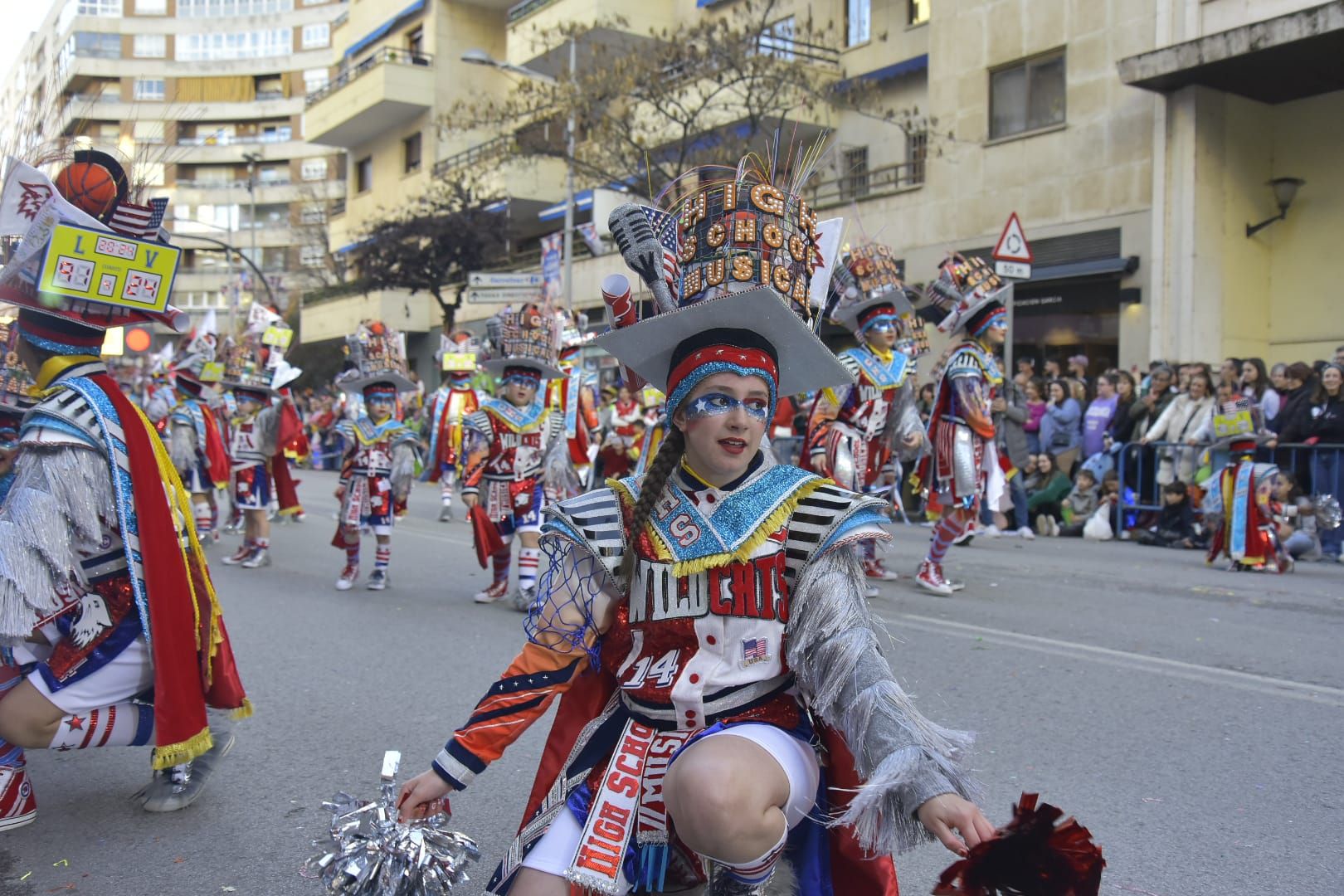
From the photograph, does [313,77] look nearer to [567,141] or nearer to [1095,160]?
[567,141]

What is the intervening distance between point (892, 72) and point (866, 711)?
23.0m

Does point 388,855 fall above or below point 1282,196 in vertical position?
below

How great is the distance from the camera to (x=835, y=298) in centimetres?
832

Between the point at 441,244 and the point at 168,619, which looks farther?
the point at 441,244

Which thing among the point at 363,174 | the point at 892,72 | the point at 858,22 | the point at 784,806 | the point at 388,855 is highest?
the point at 363,174

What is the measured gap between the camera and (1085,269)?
61.0ft

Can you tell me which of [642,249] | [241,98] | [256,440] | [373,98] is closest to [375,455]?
[256,440]

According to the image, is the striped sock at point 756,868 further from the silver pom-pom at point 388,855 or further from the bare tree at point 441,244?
the bare tree at point 441,244

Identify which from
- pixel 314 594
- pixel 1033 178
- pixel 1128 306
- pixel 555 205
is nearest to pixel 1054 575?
pixel 314 594

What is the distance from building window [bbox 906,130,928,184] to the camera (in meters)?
21.6

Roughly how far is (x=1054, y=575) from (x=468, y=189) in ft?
88.9

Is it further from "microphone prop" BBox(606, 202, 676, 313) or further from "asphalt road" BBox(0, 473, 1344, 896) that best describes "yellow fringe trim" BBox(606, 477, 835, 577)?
"asphalt road" BBox(0, 473, 1344, 896)

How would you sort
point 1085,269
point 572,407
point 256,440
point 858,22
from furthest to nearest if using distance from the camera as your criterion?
point 858,22
point 1085,269
point 256,440
point 572,407

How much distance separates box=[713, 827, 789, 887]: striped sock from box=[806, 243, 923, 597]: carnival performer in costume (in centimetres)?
604
